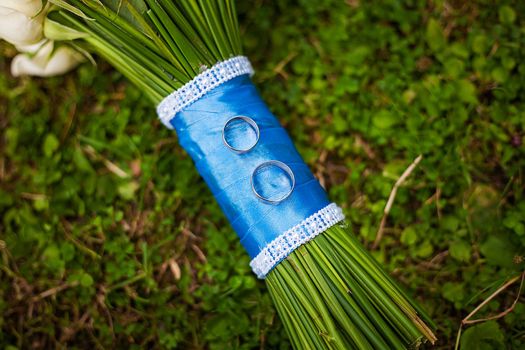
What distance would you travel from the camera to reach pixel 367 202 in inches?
43.1

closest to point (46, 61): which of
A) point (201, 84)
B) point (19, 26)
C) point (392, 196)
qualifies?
point (19, 26)

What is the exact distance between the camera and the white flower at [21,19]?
0.85 m

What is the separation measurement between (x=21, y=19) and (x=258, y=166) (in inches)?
20.3

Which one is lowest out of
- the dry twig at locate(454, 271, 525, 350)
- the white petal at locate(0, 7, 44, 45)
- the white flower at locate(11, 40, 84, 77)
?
the dry twig at locate(454, 271, 525, 350)

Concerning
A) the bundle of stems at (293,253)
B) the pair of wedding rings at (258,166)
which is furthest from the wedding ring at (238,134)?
the bundle of stems at (293,253)

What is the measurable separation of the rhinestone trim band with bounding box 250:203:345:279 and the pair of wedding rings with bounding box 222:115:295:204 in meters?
0.06

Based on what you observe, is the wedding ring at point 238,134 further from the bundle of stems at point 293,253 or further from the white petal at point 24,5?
the white petal at point 24,5

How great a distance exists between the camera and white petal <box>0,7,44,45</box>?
868mm

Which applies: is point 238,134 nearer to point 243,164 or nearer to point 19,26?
point 243,164

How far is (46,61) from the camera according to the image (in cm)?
103

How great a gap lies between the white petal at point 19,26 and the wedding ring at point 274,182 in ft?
1.64

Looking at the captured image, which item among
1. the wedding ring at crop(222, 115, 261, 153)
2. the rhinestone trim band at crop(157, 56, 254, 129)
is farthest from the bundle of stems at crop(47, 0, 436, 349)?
the wedding ring at crop(222, 115, 261, 153)

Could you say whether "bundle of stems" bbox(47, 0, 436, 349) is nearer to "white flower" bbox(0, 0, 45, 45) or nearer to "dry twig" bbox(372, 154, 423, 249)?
"white flower" bbox(0, 0, 45, 45)

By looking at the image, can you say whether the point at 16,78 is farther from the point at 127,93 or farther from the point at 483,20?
the point at 483,20
